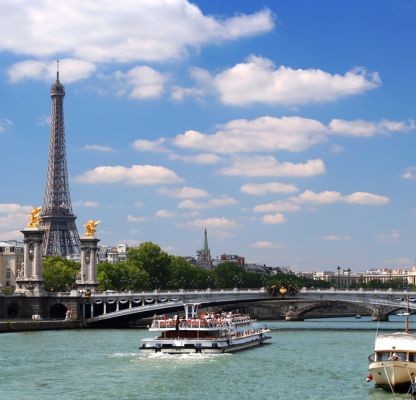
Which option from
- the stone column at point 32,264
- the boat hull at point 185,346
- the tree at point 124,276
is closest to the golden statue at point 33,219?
the stone column at point 32,264

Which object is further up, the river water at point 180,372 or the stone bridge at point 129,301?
the stone bridge at point 129,301

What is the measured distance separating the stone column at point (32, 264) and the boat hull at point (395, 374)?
49693 millimetres

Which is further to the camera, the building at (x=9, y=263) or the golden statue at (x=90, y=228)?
the building at (x=9, y=263)

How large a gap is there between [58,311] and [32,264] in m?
4.15

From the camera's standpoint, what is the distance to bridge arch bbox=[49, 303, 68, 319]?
8312 cm

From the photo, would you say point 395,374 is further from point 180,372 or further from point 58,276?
point 58,276

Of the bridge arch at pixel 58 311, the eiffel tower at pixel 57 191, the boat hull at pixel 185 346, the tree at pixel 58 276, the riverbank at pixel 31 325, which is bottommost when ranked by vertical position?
the boat hull at pixel 185 346

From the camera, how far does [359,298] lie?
3022 inches

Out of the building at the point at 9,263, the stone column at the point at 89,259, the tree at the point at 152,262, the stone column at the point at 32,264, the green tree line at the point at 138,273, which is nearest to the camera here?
the stone column at the point at 32,264

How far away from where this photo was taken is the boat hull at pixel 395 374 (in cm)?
3634

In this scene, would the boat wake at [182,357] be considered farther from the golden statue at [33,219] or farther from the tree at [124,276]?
the tree at [124,276]

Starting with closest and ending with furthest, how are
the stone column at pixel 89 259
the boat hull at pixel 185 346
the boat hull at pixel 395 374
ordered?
1. the boat hull at pixel 395 374
2. the boat hull at pixel 185 346
3. the stone column at pixel 89 259

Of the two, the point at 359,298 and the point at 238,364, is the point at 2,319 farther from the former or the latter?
the point at 238,364

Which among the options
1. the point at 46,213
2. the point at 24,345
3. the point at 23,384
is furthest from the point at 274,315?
the point at 23,384
